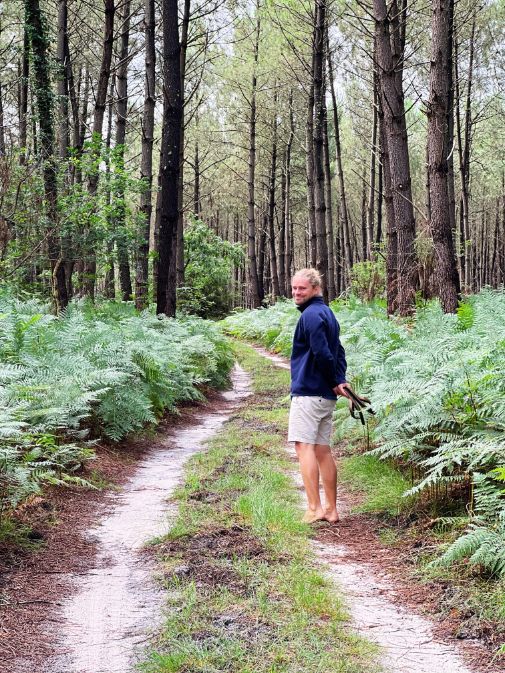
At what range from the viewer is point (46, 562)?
14.6ft

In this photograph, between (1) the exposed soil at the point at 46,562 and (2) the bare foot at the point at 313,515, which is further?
(2) the bare foot at the point at 313,515

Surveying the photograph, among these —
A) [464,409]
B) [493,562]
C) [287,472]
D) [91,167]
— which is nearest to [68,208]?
[91,167]

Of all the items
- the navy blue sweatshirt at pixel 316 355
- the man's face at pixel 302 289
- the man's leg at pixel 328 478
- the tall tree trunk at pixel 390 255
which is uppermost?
the tall tree trunk at pixel 390 255

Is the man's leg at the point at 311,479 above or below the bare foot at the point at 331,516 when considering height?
above

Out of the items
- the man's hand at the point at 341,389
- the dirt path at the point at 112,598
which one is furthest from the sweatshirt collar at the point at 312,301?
the dirt path at the point at 112,598

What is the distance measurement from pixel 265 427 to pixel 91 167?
727 cm

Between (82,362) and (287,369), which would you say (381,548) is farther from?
(287,369)

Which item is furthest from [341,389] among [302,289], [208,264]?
[208,264]

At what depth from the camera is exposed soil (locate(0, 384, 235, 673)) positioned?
3.35 meters

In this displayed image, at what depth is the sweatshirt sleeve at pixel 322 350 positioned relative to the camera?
5336 mm

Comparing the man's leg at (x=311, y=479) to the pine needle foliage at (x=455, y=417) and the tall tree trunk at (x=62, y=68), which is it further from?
the tall tree trunk at (x=62, y=68)

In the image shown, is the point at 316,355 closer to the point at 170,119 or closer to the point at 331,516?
the point at 331,516

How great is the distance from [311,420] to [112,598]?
2172 millimetres

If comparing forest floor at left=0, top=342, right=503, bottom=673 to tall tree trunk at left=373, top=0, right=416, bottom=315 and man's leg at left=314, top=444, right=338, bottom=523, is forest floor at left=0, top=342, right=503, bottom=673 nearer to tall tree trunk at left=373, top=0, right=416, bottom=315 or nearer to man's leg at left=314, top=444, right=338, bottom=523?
man's leg at left=314, top=444, right=338, bottom=523
